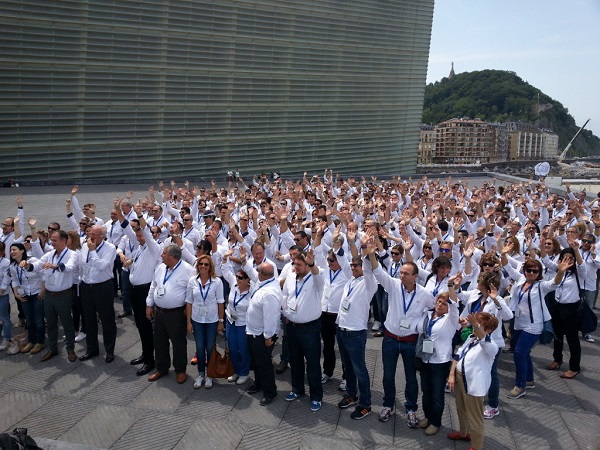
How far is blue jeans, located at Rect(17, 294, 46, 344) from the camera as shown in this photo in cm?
696

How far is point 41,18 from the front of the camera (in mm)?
25078

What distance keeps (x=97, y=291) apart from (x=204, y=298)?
176cm

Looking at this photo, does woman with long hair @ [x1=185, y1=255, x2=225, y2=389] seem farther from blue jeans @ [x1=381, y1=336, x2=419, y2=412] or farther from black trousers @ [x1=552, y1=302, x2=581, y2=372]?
black trousers @ [x1=552, y1=302, x2=581, y2=372]

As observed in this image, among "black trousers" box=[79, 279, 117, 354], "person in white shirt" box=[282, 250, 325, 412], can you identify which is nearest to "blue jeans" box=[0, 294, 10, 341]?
"black trousers" box=[79, 279, 117, 354]

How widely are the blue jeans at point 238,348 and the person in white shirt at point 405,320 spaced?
178 centimetres

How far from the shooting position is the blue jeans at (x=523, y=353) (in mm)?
5686

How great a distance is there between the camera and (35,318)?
276 inches

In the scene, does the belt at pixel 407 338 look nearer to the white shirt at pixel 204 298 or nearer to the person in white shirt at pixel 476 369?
the person in white shirt at pixel 476 369

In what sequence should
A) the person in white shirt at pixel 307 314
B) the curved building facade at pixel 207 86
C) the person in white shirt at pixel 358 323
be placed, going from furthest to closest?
the curved building facade at pixel 207 86, the person in white shirt at pixel 307 314, the person in white shirt at pixel 358 323

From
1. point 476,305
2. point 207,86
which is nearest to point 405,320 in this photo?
point 476,305

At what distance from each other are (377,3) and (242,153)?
15.2 meters

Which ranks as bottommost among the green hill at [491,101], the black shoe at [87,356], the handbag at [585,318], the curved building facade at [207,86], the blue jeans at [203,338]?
the black shoe at [87,356]

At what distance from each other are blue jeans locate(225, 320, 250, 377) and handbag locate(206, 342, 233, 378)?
0.22 ft

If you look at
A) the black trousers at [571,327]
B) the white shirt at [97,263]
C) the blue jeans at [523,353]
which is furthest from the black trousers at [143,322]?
the black trousers at [571,327]
